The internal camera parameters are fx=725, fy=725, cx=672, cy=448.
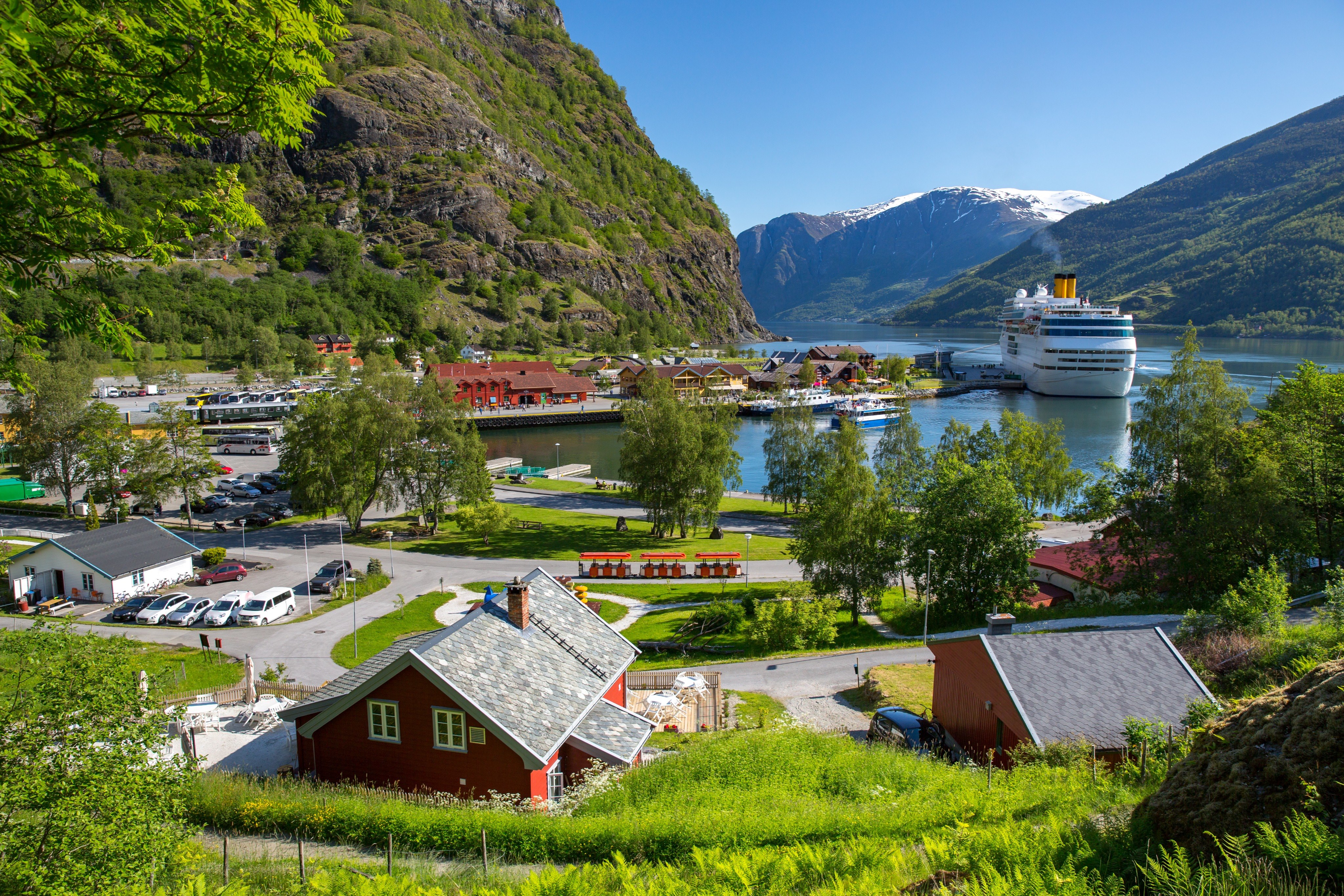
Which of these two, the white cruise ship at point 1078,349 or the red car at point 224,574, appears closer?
the red car at point 224,574

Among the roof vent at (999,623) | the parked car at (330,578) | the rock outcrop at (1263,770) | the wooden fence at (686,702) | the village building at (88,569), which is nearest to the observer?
the rock outcrop at (1263,770)

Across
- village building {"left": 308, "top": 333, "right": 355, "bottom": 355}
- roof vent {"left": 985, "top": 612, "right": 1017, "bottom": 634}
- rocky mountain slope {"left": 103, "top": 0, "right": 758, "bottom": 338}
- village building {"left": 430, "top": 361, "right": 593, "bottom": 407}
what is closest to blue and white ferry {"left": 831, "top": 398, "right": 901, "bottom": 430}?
village building {"left": 430, "top": 361, "right": 593, "bottom": 407}

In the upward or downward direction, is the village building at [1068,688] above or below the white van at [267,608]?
above

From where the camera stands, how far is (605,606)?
2800 cm

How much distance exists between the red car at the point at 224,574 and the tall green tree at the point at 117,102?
27.6 meters

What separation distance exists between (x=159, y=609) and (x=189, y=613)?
3.68ft

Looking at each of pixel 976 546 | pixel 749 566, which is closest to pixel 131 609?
pixel 749 566

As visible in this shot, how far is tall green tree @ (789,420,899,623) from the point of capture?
84.1 ft

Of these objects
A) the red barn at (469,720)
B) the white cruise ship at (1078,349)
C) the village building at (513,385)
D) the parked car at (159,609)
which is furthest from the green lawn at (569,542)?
the white cruise ship at (1078,349)

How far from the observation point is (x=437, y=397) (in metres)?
41.4

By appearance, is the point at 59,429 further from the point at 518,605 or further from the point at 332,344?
the point at 332,344

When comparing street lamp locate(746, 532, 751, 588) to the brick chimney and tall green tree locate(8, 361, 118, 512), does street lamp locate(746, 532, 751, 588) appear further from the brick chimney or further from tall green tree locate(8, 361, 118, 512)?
tall green tree locate(8, 361, 118, 512)

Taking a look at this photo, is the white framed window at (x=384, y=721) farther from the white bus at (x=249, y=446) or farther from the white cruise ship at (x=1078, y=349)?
the white cruise ship at (x=1078, y=349)

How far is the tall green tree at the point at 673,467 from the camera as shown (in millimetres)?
39062
